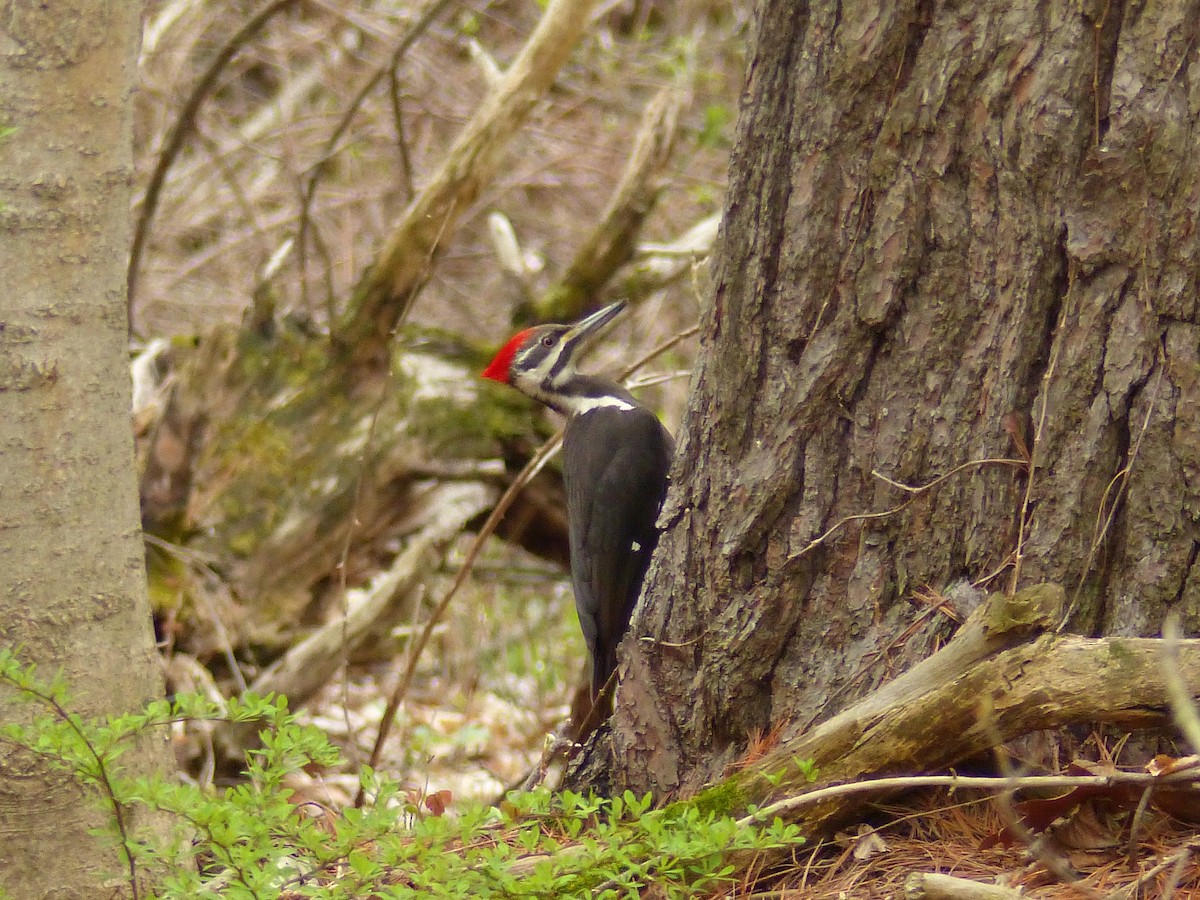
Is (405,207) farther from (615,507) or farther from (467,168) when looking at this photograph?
(615,507)

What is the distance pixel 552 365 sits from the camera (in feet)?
15.2

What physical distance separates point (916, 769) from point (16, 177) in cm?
209

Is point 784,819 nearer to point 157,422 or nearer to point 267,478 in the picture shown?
point 267,478


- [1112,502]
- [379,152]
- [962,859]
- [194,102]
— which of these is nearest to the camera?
[962,859]

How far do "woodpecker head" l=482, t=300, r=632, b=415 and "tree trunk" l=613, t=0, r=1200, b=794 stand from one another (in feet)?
7.12

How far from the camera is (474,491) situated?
5.12 metres

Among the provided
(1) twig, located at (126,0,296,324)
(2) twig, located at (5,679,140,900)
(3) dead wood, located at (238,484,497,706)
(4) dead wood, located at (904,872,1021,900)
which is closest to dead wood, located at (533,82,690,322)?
(3) dead wood, located at (238,484,497,706)

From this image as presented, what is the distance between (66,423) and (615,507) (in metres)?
2.03

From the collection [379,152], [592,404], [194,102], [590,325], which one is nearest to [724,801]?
[592,404]

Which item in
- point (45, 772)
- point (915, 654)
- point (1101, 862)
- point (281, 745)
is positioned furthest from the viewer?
point (45, 772)

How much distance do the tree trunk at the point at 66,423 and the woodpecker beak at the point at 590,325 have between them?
2199mm

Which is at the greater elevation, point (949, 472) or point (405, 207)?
point (405, 207)

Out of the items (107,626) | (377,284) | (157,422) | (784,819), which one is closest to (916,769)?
(784,819)

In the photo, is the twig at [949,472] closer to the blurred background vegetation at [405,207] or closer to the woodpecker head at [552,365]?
the woodpecker head at [552,365]
